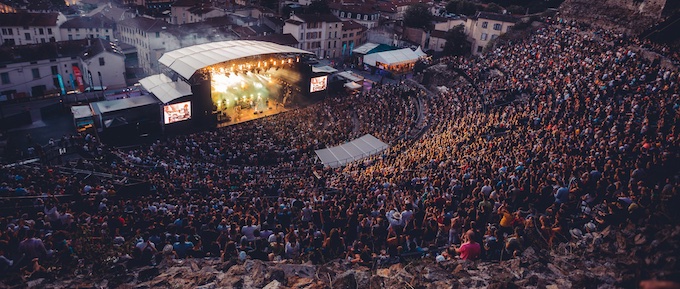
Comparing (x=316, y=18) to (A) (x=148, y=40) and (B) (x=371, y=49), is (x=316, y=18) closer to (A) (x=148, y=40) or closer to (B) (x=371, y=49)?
(B) (x=371, y=49)

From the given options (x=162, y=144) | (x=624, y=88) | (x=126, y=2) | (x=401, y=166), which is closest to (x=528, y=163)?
(x=401, y=166)

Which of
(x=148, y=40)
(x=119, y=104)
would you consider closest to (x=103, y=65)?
(x=148, y=40)

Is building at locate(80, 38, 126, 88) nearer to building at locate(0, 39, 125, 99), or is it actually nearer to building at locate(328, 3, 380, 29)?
building at locate(0, 39, 125, 99)

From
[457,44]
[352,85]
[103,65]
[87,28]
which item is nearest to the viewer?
[103,65]

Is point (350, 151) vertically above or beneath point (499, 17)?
beneath

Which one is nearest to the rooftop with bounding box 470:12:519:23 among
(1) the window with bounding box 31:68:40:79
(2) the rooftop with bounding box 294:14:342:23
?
A: (2) the rooftop with bounding box 294:14:342:23

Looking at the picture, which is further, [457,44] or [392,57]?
[457,44]
